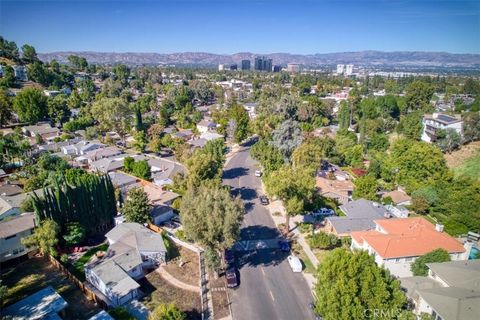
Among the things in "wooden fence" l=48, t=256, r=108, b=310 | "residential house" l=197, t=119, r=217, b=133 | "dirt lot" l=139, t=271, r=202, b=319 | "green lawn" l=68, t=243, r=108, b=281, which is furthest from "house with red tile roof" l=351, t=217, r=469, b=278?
"residential house" l=197, t=119, r=217, b=133

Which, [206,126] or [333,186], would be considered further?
[206,126]

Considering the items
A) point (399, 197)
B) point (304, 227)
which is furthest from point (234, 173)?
point (399, 197)

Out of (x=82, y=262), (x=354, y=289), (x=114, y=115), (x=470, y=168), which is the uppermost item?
(x=114, y=115)

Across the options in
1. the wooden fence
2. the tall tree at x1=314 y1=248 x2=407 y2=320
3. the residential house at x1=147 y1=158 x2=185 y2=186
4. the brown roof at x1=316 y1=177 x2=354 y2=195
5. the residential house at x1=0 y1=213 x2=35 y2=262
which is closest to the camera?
the tall tree at x1=314 y1=248 x2=407 y2=320

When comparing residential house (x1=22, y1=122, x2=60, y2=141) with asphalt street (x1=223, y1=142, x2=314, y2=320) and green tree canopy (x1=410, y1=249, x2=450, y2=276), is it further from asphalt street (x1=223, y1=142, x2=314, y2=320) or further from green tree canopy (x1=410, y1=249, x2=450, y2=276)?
green tree canopy (x1=410, y1=249, x2=450, y2=276)

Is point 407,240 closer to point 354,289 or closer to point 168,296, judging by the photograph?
point 354,289

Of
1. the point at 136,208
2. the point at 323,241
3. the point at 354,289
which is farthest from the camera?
the point at 136,208
